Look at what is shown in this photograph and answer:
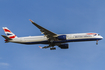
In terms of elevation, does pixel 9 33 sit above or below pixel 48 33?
above

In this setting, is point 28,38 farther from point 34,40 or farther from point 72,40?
point 72,40

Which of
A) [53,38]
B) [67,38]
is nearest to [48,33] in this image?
[53,38]

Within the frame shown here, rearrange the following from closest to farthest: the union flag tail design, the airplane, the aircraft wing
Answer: the aircraft wing
the airplane
the union flag tail design

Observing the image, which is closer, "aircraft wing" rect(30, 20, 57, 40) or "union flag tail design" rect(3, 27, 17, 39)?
"aircraft wing" rect(30, 20, 57, 40)

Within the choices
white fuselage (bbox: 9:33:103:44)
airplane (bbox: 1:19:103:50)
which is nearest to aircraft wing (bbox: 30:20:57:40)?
airplane (bbox: 1:19:103:50)

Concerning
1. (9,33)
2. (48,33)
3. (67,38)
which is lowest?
(67,38)

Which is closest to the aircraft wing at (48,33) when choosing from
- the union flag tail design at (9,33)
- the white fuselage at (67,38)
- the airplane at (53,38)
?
the airplane at (53,38)

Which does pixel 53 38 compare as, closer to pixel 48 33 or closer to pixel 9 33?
pixel 48 33

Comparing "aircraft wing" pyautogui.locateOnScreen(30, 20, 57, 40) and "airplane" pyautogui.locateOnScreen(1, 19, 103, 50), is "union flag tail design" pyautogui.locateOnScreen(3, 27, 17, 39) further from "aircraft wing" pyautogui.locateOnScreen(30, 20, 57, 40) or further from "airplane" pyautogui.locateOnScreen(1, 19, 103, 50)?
"aircraft wing" pyautogui.locateOnScreen(30, 20, 57, 40)

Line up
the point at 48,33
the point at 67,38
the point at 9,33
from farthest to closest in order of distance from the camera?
1. the point at 9,33
2. the point at 67,38
3. the point at 48,33

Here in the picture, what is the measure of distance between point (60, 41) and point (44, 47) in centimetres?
796

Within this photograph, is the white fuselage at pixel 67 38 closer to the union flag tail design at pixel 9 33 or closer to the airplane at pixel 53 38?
the airplane at pixel 53 38

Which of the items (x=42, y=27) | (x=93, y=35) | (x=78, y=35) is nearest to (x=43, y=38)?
(x=42, y=27)

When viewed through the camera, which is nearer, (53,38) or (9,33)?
(53,38)
